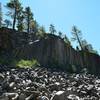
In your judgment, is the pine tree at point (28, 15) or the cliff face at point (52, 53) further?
the pine tree at point (28, 15)

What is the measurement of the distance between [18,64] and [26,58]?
309 inches

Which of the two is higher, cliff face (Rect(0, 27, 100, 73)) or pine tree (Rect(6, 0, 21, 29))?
pine tree (Rect(6, 0, 21, 29))

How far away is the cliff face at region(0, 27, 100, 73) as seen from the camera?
54537 millimetres

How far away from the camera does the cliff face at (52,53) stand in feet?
179

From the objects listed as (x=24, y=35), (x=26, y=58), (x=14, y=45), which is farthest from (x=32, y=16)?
(x=26, y=58)

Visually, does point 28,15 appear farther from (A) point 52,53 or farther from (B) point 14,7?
(A) point 52,53

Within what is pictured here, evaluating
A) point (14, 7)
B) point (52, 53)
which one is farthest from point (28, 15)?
point (52, 53)

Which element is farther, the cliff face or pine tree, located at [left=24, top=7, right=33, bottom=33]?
Answer: pine tree, located at [left=24, top=7, right=33, bottom=33]

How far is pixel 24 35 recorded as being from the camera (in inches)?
2650

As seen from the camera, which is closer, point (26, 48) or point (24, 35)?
point (26, 48)

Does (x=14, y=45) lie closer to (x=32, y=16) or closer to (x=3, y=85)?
(x=32, y=16)

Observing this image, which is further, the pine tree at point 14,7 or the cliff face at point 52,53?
the pine tree at point 14,7

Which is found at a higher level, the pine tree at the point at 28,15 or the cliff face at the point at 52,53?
the pine tree at the point at 28,15

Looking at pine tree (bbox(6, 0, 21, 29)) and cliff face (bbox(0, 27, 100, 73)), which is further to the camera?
pine tree (bbox(6, 0, 21, 29))
